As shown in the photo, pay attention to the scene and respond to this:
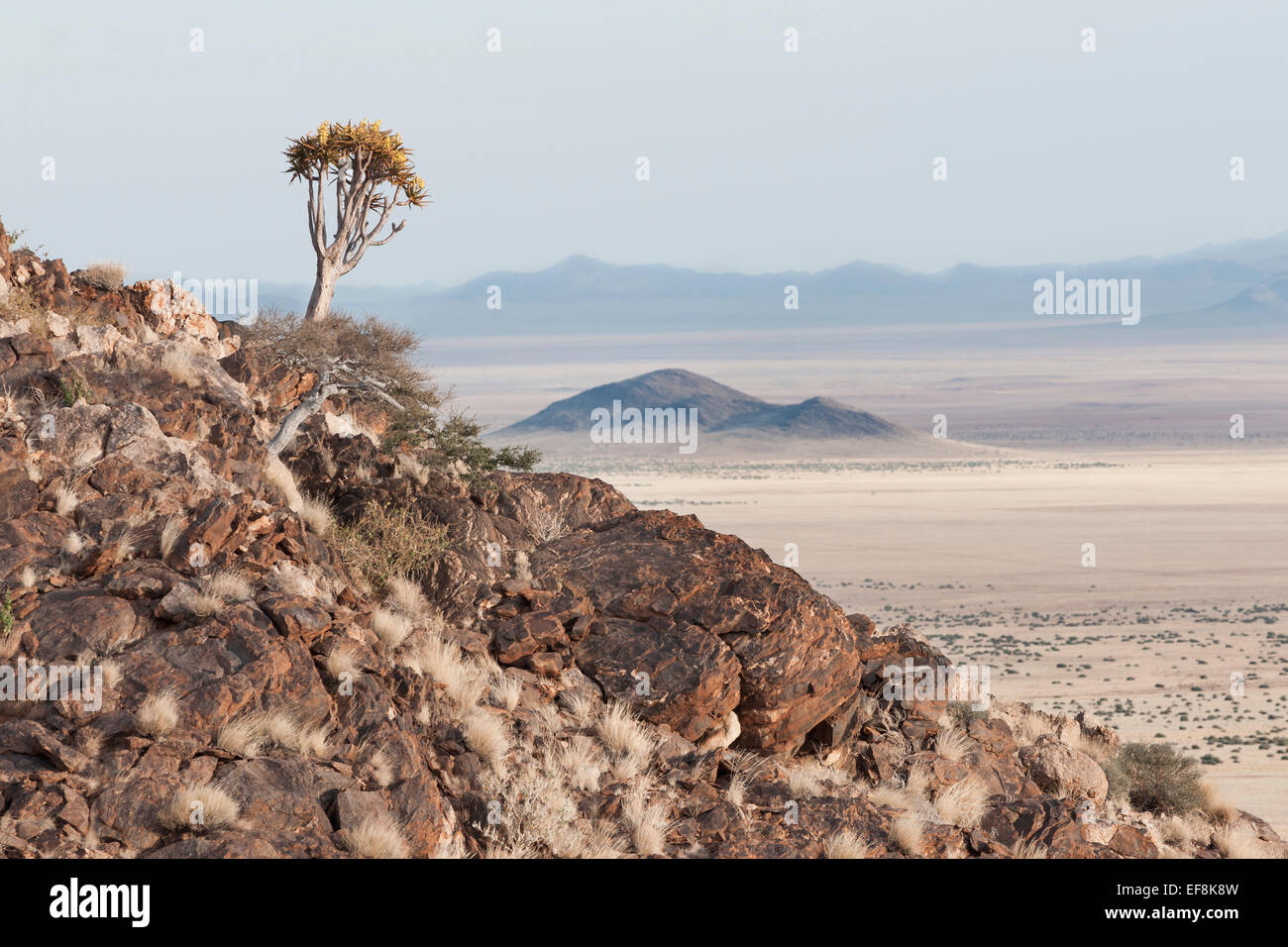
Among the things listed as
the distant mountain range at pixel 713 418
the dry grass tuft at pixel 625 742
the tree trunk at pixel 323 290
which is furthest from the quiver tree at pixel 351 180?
the distant mountain range at pixel 713 418

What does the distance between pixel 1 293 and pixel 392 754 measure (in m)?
9.18

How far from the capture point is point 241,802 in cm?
808

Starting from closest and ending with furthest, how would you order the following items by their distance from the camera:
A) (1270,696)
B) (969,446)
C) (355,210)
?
(355,210)
(1270,696)
(969,446)

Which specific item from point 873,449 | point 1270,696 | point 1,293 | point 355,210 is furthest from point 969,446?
point 1,293

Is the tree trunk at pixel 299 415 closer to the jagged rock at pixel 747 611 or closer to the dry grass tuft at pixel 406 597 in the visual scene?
the dry grass tuft at pixel 406 597

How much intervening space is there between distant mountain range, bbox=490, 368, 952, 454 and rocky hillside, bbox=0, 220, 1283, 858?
130505 millimetres

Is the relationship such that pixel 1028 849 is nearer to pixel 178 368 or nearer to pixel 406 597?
pixel 406 597

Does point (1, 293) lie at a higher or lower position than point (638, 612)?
higher

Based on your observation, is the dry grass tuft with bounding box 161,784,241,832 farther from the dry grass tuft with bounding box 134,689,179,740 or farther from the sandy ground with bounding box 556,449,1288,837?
the sandy ground with bounding box 556,449,1288,837

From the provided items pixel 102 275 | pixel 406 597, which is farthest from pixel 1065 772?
pixel 102 275

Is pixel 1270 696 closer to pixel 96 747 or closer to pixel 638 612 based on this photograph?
pixel 638 612

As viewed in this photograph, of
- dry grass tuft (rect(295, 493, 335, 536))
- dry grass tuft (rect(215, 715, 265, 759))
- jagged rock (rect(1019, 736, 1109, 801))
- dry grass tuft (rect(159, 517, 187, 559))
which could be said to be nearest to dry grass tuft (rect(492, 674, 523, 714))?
dry grass tuft (rect(215, 715, 265, 759))

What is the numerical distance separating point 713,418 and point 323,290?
14028 centimetres

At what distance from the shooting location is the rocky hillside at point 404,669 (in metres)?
8.39
